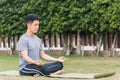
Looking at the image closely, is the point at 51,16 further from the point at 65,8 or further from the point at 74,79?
the point at 74,79

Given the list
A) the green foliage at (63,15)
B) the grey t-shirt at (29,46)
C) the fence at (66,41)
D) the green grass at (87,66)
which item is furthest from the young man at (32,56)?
the fence at (66,41)

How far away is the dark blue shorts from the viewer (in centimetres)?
930

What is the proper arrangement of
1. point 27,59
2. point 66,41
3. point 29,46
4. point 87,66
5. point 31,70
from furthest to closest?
point 66,41 < point 87,66 < point 29,46 < point 31,70 < point 27,59

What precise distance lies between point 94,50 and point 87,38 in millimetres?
573

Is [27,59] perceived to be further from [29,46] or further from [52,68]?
[52,68]

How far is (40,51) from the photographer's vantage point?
32.0 feet

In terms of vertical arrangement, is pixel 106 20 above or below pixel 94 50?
above

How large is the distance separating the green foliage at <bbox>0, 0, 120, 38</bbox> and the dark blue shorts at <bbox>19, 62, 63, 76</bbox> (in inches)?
244

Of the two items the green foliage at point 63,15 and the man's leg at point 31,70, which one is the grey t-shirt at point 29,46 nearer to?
the man's leg at point 31,70

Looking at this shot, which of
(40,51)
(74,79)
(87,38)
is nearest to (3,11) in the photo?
(87,38)

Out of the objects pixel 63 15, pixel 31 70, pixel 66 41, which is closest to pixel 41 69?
pixel 31 70

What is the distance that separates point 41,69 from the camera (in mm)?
9344

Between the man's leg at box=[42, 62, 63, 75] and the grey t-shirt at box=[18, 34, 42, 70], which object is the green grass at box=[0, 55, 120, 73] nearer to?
the man's leg at box=[42, 62, 63, 75]

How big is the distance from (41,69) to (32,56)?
1.24 ft
